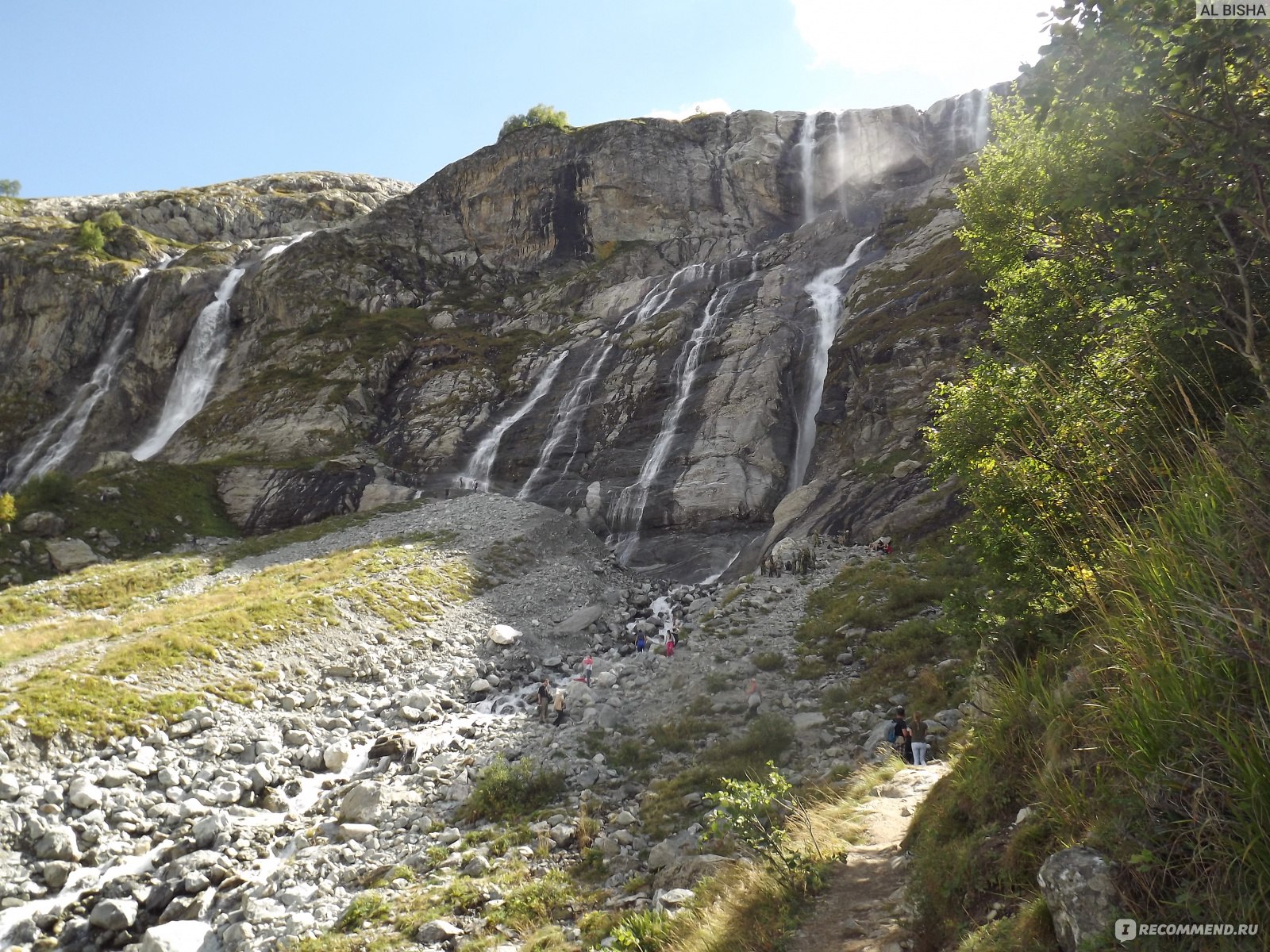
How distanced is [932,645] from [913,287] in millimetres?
38311

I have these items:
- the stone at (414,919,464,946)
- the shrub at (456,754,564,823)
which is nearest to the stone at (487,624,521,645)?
the shrub at (456,754,564,823)

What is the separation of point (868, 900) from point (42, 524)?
52000mm

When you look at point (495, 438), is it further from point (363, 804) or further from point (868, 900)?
point (868, 900)

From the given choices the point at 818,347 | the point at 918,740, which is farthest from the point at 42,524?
the point at 818,347

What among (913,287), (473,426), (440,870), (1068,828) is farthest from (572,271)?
(1068,828)

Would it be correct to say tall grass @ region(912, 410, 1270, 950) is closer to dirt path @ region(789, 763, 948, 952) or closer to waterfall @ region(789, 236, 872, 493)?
dirt path @ region(789, 763, 948, 952)

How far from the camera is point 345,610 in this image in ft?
96.7

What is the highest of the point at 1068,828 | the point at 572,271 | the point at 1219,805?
the point at 572,271

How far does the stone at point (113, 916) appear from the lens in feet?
40.3

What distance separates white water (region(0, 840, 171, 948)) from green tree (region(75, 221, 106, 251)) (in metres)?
101

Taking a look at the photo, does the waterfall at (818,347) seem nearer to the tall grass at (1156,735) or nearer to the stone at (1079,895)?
the tall grass at (1156,735)

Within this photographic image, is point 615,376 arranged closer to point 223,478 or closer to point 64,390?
point 223,478

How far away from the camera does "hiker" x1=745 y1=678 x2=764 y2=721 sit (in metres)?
19.3

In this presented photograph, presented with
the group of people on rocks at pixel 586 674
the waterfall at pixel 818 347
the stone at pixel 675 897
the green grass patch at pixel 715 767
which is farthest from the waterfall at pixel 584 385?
the stone at pixel 675 897
